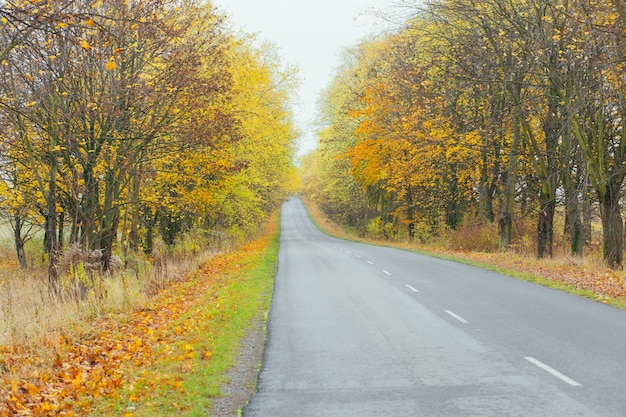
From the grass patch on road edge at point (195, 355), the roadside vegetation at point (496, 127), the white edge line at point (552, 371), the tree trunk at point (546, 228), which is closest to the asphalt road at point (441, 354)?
the white edge line at point (552, 371)

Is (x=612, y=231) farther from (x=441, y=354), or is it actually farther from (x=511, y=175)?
(x=441, y=354)

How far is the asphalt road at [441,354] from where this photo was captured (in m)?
6.49

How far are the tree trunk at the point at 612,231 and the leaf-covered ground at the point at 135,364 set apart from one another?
1227 cm

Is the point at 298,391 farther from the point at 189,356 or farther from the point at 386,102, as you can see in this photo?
the point at 386,102

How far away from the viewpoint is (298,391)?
7.13m

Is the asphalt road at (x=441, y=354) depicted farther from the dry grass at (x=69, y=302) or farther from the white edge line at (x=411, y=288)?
the dry grass at (x=69, y=302)

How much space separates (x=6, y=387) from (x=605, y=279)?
50.3 feet

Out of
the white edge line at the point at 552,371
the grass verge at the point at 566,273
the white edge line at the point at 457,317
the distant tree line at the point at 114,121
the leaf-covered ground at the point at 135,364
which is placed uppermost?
the distant tree line at the point at 114,121

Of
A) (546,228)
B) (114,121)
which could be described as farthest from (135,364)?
(546,228)

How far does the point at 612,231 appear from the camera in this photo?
19.9m

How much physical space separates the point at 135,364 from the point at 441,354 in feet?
14.3

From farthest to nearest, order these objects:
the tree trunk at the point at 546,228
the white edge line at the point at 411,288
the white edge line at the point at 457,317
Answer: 1. the tree trunk at the point at 546,228
2. the white edge line at the point at 411,288
3. the white edge line at the point at 457,317

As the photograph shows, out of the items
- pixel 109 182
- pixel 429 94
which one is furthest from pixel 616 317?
pixel 429 94

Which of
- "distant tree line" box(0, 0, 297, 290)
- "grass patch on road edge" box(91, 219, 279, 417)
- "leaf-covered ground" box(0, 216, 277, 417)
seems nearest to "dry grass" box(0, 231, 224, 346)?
"leaf-covered ground" box(0, 216, 277, 417)
